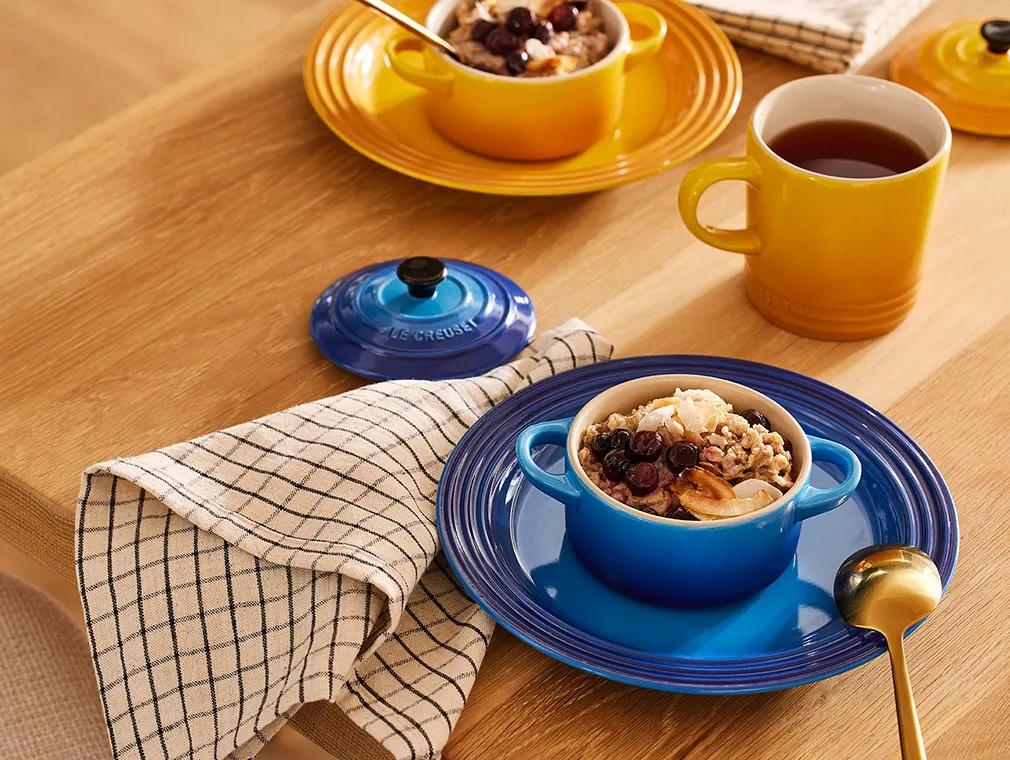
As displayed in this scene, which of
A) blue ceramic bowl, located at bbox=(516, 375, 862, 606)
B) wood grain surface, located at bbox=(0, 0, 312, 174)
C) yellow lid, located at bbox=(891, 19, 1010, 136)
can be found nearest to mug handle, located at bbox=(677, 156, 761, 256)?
blue ceramic bowl, located at bbox=(516, 375, 862, 606)

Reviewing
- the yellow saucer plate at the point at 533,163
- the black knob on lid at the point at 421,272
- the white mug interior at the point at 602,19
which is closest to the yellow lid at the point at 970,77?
the yellow saucer plate at the point at 533,163

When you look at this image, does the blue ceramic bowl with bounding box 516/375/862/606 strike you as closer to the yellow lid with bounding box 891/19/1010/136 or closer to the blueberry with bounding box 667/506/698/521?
the blueberry with bounding box 667/506/698/521

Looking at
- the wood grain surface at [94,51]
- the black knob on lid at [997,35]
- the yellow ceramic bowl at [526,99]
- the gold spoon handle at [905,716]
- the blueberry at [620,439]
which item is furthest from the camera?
the wood grain surface at [94,51]

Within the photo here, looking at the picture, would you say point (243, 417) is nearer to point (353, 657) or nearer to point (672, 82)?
point (353, 657)

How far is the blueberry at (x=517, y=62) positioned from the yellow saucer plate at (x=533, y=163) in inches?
3.5

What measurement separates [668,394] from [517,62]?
423mm

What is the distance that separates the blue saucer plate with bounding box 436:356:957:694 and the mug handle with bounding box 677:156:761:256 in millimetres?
138

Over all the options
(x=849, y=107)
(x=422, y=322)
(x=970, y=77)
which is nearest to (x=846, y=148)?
(x=849, y=107)

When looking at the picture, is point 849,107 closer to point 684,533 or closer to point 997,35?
point 997,35

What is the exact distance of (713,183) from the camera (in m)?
1.05

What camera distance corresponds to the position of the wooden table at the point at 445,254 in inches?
30.7

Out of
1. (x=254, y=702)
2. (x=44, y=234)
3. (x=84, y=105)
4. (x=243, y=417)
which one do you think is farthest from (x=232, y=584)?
(x=84, y=105)

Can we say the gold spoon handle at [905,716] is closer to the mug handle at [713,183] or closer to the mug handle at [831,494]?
the mug handle at [831,494]

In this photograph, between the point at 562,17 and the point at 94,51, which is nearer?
the point at 562,17
